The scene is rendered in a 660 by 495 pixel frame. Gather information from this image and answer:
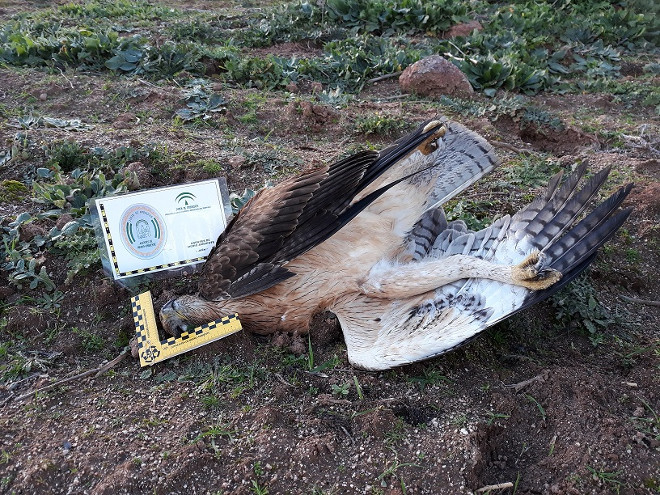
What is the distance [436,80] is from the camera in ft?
23.1

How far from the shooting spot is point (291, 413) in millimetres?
3133

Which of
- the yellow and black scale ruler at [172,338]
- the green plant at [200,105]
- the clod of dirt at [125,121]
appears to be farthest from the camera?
the green plant at [200,105]

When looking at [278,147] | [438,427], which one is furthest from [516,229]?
[278,147]

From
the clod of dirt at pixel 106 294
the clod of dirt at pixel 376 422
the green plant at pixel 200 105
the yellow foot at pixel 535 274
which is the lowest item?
the clod of dirt at pixel 106 294

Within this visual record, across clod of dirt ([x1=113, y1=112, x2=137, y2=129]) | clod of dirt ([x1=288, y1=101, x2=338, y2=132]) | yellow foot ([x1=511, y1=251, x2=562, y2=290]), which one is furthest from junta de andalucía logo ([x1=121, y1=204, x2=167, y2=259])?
clod of dirt ([x1=288, y1=101, x2=338, y2=132])

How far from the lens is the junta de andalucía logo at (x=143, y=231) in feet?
12.7

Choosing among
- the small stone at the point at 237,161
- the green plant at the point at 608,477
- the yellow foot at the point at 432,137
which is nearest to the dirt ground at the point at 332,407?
the green plant at the point at 608,477

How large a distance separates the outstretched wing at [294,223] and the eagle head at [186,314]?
92 millimetres

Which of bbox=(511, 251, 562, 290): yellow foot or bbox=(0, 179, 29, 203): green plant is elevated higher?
bbox=(511, 251, 562, 290): yellow foot

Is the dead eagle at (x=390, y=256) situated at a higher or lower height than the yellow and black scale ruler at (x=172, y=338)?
higher

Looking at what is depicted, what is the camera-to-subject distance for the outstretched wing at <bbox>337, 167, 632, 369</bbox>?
3268 millimetres

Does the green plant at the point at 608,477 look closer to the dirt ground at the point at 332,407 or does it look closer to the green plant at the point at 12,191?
the dirt ground at the point at 332,407

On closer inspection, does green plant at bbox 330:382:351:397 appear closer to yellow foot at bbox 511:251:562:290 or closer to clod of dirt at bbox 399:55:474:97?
yellow foot at bbox 511:251:562:290

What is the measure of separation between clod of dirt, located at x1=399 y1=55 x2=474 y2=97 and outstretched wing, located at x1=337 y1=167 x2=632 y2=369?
3645 millimetres
